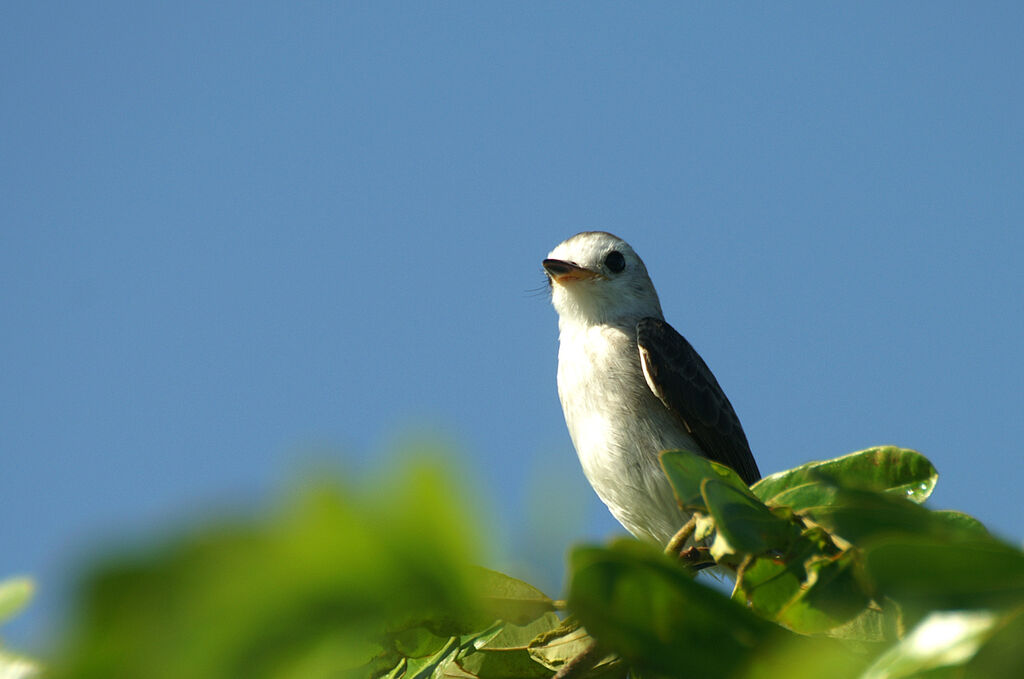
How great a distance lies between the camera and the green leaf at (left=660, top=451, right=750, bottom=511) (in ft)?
5.04

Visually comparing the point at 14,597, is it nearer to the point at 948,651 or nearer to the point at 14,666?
the point at 14,666

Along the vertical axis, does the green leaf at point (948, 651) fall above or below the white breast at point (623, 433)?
above

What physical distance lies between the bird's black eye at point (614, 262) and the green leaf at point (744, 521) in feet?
20.2

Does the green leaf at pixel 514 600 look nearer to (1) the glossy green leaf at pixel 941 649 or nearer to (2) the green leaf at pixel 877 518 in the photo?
(2) the green leaf at pixel 877 518

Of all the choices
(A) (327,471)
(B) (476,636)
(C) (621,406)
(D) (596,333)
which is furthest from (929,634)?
(D) (596,333)

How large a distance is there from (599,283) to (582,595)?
6.36 meters

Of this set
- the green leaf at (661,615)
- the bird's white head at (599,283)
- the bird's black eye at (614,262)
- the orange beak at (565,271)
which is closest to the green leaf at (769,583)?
the green leaf at (661,615)

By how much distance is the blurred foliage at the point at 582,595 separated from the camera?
1.63 ft

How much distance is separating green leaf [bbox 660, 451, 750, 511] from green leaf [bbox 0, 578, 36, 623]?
919 mm

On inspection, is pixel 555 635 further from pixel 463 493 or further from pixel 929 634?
pixel 463 493

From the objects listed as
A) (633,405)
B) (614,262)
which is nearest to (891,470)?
(633,405)

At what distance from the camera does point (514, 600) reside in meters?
1.35

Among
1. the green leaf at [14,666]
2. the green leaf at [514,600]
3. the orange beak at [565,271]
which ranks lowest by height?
the green leaf at [514,600]

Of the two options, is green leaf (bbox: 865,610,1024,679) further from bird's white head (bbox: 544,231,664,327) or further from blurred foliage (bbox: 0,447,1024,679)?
bird's white head (bbox: 544,231,664,327)
